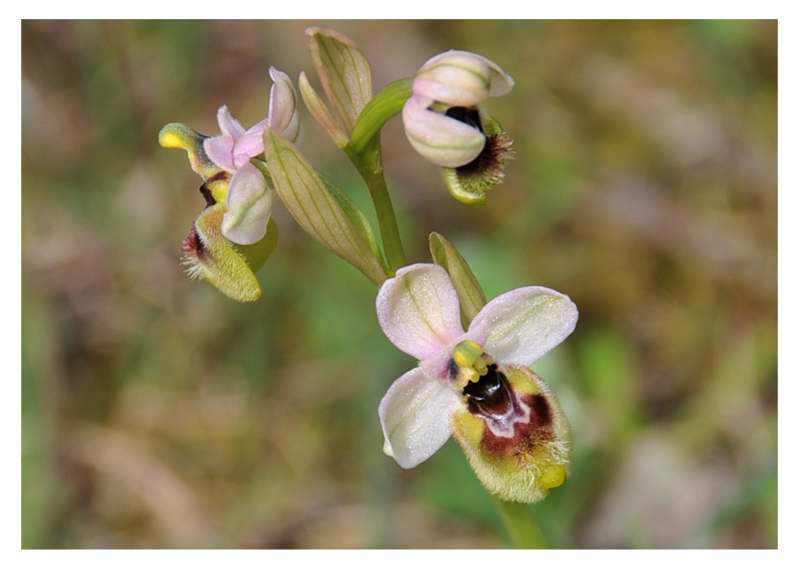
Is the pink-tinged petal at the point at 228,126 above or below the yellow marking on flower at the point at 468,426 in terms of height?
above

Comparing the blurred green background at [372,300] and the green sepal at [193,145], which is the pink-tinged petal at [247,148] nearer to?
the green sepal at [193,145]

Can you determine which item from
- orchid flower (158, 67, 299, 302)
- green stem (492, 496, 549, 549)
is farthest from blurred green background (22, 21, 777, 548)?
orchid flower (158, 67, 299, 302)

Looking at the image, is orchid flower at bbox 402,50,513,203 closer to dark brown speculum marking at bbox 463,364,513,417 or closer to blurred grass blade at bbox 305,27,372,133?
blurred grass blade at bbox 305,27,372,133

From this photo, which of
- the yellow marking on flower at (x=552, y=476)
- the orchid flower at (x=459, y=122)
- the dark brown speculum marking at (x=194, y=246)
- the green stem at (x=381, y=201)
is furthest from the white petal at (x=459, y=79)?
the yellow marking on flower at (x=552, y=476)

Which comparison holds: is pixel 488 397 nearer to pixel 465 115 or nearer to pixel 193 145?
pixel 465 115

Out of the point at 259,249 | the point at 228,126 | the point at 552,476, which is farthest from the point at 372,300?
the point at 552,476

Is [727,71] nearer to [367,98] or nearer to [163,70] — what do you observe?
[163,70]
